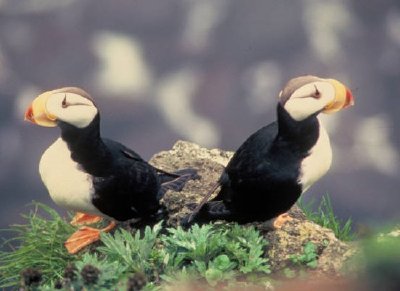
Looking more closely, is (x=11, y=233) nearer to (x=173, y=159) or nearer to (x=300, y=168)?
(x=173, y=159)

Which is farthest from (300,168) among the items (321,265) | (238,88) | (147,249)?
(238,88)

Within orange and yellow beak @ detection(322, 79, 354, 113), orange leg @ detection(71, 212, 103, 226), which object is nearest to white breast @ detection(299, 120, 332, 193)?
orange and yellow beak @ detection(322, 79, 354, 113)

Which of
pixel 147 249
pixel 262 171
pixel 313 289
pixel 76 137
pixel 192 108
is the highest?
pixel 192 108

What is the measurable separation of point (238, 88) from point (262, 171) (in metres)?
0.87

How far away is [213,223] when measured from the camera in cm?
258

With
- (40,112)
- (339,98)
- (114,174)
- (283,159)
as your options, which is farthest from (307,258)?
(40,112)

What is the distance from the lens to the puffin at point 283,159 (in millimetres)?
2246

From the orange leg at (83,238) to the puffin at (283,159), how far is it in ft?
1.02

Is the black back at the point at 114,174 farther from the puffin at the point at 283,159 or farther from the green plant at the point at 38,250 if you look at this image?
the green plant at the point at 38,250

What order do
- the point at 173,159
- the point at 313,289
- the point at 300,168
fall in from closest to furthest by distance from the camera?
the point at 313,289
the point at 300,168
the point at 173,159

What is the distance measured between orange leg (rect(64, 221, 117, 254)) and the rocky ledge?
22 cm

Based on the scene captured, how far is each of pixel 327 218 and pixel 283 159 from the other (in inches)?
31.8

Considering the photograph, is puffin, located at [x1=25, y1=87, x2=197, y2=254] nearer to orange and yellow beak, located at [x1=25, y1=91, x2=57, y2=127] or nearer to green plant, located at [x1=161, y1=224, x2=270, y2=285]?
orange and yellow beak, located at [x1=25, y1=91, x2=57, y2=127]

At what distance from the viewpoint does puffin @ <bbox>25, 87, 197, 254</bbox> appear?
90.4 inches
